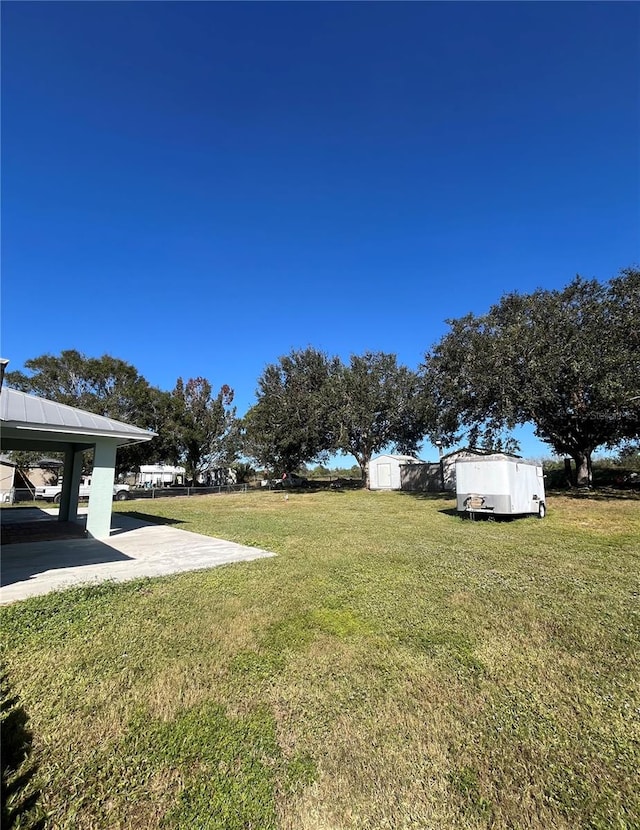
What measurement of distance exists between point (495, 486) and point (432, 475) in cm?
1579

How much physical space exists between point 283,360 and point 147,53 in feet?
66.5

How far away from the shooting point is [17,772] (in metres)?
2.04

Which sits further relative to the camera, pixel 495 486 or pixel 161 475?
pixel 161 475

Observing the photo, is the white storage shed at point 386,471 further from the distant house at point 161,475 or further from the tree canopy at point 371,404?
the distant house at point 161,475

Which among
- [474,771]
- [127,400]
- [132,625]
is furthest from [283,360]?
[474,771]

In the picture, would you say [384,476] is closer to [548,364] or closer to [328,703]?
[548,364]

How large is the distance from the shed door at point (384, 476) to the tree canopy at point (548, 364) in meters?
8.61

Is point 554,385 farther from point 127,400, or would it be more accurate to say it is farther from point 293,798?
point 127,400

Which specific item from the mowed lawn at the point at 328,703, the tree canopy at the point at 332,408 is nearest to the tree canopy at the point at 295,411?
the tree canopy at the point at 332,408

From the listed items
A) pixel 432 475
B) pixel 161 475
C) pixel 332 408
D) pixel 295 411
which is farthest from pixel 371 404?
pixel 161 475

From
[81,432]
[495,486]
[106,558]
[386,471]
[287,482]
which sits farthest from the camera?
[287,482]

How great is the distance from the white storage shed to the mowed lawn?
880 inches

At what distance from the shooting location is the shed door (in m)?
27.7

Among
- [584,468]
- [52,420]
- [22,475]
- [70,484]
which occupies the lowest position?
[22,475]
